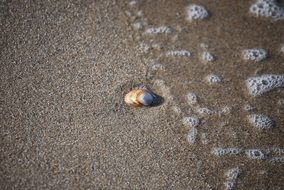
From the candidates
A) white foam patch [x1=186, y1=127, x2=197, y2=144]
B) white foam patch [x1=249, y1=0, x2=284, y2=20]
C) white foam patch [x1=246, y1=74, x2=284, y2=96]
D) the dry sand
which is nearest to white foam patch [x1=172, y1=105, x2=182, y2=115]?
the dry sand

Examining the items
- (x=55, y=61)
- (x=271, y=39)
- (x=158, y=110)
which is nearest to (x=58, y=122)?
(x=55, y=61)

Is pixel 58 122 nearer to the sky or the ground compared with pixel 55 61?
nearer to the ground

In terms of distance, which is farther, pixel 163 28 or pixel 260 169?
pixel 163 28

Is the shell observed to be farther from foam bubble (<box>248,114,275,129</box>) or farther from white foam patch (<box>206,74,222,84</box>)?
foam bubble (<box>248,114,275,129</box>)

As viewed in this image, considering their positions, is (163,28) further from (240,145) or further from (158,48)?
(240,145)

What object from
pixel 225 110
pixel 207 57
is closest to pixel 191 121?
pixel 225 110

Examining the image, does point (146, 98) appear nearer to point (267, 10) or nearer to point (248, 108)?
point (248, 108)
